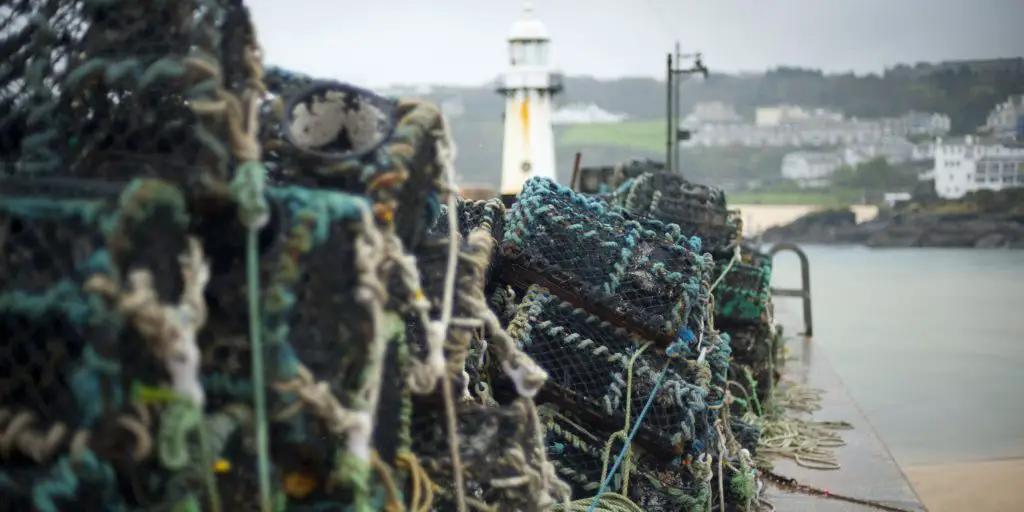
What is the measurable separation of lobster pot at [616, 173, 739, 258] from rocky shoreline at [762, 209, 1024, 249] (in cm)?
3832

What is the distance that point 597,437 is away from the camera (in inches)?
125

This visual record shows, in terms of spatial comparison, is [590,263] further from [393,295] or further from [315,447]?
[315,447]

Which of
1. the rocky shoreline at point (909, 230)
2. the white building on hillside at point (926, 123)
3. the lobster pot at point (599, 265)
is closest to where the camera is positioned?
the lobster pot at point (599, 265)

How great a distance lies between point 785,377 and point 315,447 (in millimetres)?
7480

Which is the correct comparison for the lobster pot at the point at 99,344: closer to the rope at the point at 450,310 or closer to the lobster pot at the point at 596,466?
the rope at the point at 450,310

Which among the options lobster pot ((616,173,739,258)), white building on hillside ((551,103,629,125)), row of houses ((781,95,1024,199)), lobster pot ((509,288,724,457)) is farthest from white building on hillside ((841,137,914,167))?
lobster pot ((509,288,724,457))

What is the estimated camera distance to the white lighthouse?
23.5 m

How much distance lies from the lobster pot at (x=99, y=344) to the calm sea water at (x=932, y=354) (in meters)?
6.64

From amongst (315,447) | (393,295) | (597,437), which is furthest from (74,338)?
(597,437)

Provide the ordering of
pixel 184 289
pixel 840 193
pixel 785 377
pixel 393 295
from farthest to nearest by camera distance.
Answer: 1. pixel 840 193
2. pixel 785 377
3. pixel 393 295
4. pixel 184 289

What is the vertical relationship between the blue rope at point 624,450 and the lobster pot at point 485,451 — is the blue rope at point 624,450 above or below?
below

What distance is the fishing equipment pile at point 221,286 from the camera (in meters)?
1.38

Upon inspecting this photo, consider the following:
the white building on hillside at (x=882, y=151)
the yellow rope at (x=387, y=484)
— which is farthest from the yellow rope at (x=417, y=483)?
the white building on hillside at (x=882, y=151)

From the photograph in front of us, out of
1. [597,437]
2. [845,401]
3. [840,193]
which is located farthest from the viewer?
[840,193]
